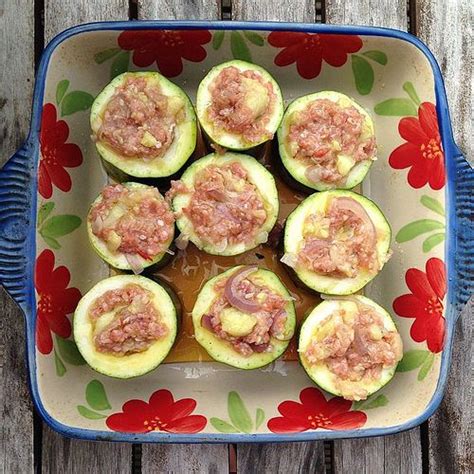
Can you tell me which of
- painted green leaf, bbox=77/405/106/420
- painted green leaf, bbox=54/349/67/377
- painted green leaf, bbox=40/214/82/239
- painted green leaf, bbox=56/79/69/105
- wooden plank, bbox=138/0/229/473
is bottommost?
wooden plank, bbox=138/0/229/473

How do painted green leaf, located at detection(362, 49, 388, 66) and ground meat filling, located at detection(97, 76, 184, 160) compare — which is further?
painted green leaf, located at detection(362, 49, 388, 66)

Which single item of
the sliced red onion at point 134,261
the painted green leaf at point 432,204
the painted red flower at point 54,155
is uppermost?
the painted red flower at point 54,155

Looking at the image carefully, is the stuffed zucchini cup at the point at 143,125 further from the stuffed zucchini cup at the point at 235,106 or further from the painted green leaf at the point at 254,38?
the painted green leaf at the point at 254,38

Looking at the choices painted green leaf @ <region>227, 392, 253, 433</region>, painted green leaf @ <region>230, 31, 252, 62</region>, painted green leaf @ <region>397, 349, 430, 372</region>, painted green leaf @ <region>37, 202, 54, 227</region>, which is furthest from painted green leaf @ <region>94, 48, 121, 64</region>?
painted green leaf @ <region>397, 349, 430, 372</region>

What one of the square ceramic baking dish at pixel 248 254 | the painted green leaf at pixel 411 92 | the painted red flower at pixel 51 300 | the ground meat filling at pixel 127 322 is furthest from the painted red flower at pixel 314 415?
the painted green leaf at pixel 411 92

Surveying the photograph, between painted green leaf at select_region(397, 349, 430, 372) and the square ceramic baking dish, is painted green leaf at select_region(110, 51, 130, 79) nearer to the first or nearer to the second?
the square ceramic baking dish

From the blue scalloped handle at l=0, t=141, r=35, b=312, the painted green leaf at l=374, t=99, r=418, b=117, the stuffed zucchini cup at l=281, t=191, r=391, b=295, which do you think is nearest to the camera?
the blue scalloped handle at l=0, t=141, r=35, b=312
